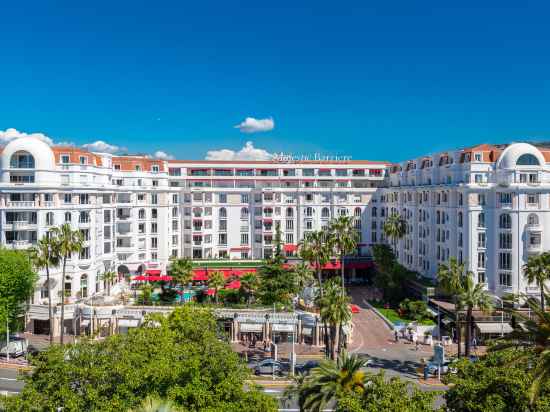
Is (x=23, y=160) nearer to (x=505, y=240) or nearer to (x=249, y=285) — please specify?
(x=249, y=285)

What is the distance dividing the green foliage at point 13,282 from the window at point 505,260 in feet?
200

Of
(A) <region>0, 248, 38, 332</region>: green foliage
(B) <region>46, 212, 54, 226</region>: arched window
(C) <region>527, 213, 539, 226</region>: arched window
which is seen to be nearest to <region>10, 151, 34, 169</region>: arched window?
(B) <region>46, 212, 54, 226</region>: arched window

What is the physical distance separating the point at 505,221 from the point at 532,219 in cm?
342

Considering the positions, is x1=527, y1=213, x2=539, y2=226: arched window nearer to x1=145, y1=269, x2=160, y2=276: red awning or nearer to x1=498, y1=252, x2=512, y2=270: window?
x1=498, y1=252, x2=512, y2=270: window

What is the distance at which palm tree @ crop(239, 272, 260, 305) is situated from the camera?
6662cm

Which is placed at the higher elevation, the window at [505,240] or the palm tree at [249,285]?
the window at [505,240]

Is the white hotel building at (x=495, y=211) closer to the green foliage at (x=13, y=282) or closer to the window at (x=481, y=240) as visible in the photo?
the window at (x=481, y=240)

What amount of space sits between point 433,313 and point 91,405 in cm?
5053

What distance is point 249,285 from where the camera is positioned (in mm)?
67125

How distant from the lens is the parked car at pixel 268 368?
155ft

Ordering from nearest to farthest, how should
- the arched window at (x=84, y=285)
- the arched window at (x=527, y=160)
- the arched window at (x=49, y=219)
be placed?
the arched window at (x=49, y=219) < the arched window at (x=527, y=160) < the arched window at (x=84, y=285)

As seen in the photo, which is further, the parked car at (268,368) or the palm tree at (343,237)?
the palm tree at (343,237)

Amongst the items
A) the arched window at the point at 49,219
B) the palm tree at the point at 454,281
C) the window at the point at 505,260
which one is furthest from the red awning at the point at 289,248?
the arched window at the point at 49,219

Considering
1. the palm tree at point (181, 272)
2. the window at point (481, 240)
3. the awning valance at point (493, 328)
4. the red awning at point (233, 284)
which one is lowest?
the awning valance at point (493, 328)
